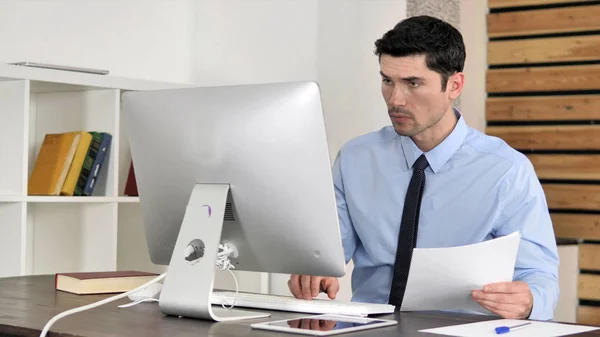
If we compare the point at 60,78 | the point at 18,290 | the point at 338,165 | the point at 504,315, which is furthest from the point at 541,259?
the point at 60,78

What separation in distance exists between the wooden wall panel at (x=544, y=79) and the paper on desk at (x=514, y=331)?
3.48 meters

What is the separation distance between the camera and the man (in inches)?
99.7

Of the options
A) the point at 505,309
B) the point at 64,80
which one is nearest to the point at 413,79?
the point at 505,309

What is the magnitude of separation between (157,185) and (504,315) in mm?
811

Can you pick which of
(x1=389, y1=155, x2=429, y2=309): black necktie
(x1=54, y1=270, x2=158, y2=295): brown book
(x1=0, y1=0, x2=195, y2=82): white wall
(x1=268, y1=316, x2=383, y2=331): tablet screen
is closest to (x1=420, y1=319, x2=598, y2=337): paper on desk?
(x1=268, y1=316, x2=383, y2=331): tablet screen

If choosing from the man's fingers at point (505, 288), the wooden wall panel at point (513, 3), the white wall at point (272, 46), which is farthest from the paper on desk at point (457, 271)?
the wooden wall panel at point (513, 3)

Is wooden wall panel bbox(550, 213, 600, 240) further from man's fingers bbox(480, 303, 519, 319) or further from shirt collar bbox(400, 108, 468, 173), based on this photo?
man's fingers bbox(480, 303, 519, 319)

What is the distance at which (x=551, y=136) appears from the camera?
5.34m

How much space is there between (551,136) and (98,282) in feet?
11.5

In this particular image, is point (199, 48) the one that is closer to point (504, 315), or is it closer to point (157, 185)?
point (157, 185)

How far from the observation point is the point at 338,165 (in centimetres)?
281

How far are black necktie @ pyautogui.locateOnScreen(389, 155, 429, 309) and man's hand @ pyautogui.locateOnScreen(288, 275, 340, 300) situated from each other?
253 mm

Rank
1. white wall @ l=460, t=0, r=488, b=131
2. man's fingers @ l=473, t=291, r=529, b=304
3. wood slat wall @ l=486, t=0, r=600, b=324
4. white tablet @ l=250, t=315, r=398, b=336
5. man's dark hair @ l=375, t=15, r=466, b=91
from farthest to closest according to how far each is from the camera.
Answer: white wall @ l=460, t=0, r=488, b=131 → wood slat wall @ l=486, t=0, r=600, b=324 → man's dark hair @ l=375, t=15, r=466, b=91 → man's fingers @ l=473, t=291, r=529, b=304 → white tablet @ l=250, t=315, r=398, b=336

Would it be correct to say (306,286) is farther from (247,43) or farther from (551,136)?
(551,136)
